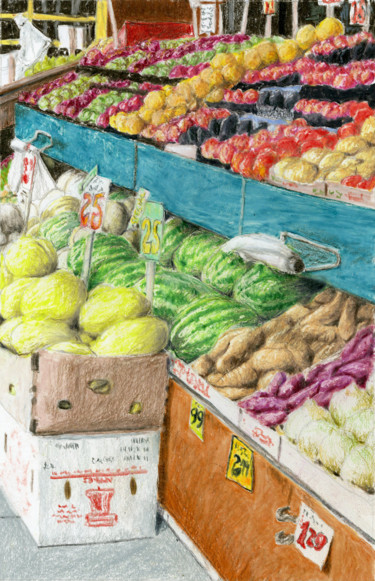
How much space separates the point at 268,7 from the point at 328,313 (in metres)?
1.18

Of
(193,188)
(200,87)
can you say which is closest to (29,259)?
(193,188)

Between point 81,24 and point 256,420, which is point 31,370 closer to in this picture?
point 256,420

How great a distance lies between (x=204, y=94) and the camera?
147 inches

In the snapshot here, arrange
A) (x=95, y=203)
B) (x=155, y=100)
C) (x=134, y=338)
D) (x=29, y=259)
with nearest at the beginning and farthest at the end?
(x=134, y=338), (x=95, y=203), (x=29, y=259), (x=155, y=100)

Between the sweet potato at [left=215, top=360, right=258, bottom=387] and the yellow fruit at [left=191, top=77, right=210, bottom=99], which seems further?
the yellow fruit at [left=191, top=77, right=210, bottom=99]

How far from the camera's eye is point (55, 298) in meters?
2.91

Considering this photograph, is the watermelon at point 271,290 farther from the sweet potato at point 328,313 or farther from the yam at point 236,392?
the yam at point 236,392

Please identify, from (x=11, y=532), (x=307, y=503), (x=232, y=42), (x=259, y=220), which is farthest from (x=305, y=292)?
(x=232, y=42)

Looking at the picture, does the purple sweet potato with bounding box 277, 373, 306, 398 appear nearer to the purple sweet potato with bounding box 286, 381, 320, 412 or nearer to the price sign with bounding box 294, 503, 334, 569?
the purple sweet potato with bounding box 286, 381, 320, 412

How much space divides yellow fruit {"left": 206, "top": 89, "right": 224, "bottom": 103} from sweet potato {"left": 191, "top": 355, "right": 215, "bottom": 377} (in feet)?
5.22

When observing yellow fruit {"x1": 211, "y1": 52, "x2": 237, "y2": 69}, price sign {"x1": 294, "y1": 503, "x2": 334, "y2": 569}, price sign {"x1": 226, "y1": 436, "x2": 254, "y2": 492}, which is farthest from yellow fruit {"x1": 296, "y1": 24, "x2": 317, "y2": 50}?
price sign {"x1": 294, "y1": 503, "x2": 334, "y2": 569}

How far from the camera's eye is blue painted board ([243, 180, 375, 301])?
6.70ft

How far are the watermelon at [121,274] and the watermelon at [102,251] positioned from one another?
0.05 metres

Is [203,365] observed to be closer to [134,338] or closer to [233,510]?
[134,338]
